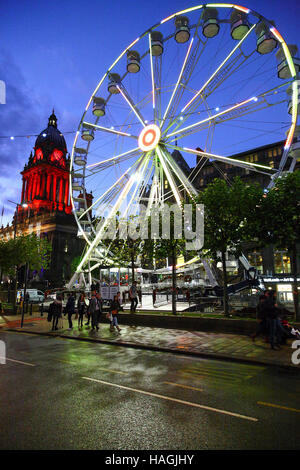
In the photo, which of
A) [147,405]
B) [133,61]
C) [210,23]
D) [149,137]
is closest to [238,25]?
[210,23]

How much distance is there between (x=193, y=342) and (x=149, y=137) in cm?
1891

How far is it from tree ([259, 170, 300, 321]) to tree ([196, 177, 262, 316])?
2.76 ft

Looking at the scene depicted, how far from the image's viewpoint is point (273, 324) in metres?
10.6

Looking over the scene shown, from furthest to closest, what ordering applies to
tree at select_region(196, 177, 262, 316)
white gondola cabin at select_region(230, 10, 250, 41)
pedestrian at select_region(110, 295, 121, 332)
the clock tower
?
1. the clock tower
2. white gondola cabin at select_region(230, 10, 250, 41)
3. pedestrian at select_region(110, 295, 121, 332)
4. tree at select_region(196, 177, 262, 316)

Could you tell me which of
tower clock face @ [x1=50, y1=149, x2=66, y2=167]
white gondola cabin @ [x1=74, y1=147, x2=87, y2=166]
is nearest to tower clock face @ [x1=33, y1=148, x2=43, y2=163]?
tower clock face @ [x1=50, y1=149, x2=66, y2=167]

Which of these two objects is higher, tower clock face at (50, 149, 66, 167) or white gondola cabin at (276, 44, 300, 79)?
tower clock face at (50, 149, 66, 167)

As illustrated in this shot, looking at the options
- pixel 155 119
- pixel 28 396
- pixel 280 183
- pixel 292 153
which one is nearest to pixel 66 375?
pixel 28 396

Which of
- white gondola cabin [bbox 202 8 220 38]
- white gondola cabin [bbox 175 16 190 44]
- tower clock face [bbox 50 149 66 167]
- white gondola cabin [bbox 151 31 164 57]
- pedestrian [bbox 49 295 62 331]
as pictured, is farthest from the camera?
tower clock face [bbox 50 149 66 167]

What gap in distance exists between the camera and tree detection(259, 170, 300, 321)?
13.8 metres

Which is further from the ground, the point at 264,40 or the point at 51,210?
the point at 51,210

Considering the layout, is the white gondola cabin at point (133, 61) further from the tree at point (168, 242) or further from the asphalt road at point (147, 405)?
the asphalt road at point (147, 405)

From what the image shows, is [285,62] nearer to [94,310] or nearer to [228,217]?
[228,217]

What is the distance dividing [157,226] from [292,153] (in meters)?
9.72

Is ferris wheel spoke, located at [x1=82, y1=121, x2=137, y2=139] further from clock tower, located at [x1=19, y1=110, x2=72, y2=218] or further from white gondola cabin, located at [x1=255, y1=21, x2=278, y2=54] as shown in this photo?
clock tower, located at [x1=19, y1=110, x2=72, y2=218]
